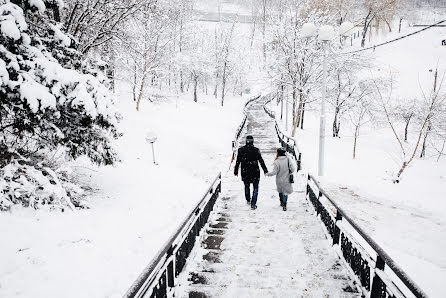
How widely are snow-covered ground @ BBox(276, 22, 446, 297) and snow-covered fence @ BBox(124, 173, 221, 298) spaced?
14.7 ft

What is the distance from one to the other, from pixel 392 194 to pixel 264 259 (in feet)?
29.8

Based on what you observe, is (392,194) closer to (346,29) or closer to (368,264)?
(346,29)

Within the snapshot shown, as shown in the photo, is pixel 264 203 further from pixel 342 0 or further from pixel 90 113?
pixel 342 0

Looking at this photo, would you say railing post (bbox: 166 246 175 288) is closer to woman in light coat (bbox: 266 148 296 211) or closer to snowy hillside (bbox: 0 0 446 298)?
snowy hillside (bbox: 0 0 446 298)

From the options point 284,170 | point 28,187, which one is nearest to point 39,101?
point 28,187

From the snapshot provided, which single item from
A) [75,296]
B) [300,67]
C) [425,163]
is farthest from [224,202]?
[425,163]

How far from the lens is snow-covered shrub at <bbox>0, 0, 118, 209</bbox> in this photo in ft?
15.8

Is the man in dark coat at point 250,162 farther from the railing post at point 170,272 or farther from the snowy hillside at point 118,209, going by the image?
the railing post at point 170,272

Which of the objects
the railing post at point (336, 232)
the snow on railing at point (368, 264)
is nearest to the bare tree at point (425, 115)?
the railing post at point (336, 232)

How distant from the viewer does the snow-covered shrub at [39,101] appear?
482 centimetres

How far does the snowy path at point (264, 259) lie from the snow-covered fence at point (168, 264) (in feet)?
0.71

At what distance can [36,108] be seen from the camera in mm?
4797

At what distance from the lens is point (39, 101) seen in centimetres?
507

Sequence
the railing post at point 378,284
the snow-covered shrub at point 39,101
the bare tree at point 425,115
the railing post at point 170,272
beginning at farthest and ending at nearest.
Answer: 1. the bare tree at point 425,115
2. the snow-covered shrub at point 39,101
3. the railing post at point 170,272
4. the railing post at point 378,284
